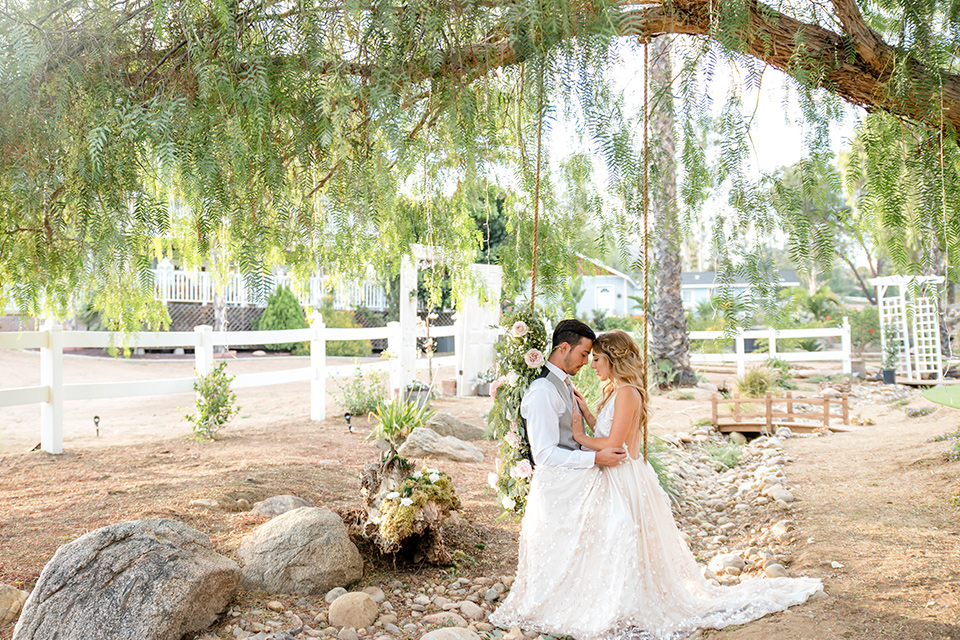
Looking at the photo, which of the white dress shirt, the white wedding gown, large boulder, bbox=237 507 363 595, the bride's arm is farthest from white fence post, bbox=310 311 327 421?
the bride's arm

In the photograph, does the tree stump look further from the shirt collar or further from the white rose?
the shirt collar

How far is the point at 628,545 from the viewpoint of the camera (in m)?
3.32

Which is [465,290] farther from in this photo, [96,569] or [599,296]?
[599,296]

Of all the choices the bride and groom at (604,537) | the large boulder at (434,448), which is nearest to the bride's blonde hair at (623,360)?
the bride and groom at (604,537)

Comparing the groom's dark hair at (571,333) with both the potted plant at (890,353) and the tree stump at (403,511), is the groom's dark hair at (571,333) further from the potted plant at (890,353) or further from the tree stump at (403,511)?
the potted plant at (890,353)

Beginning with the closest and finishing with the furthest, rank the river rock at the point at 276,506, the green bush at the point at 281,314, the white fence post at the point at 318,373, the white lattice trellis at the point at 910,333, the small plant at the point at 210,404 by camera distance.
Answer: the river rock at the point at 276,506, the small plant at the point at 210,404, the white fence post at the point at 318,373, the white lattice trellis at the point at 910,333, the green bush at the point at 281,314

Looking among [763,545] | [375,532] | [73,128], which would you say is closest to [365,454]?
[375,532]

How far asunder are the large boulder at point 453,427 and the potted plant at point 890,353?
11.0 metres

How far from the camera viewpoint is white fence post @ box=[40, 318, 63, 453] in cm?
661

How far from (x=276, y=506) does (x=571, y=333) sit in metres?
2.49

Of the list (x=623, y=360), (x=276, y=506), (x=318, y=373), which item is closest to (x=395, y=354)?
(x=318, y=373)

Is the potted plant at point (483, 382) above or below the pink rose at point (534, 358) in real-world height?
below

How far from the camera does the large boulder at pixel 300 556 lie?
140 inches

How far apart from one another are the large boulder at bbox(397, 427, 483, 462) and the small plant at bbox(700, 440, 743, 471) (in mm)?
2673
